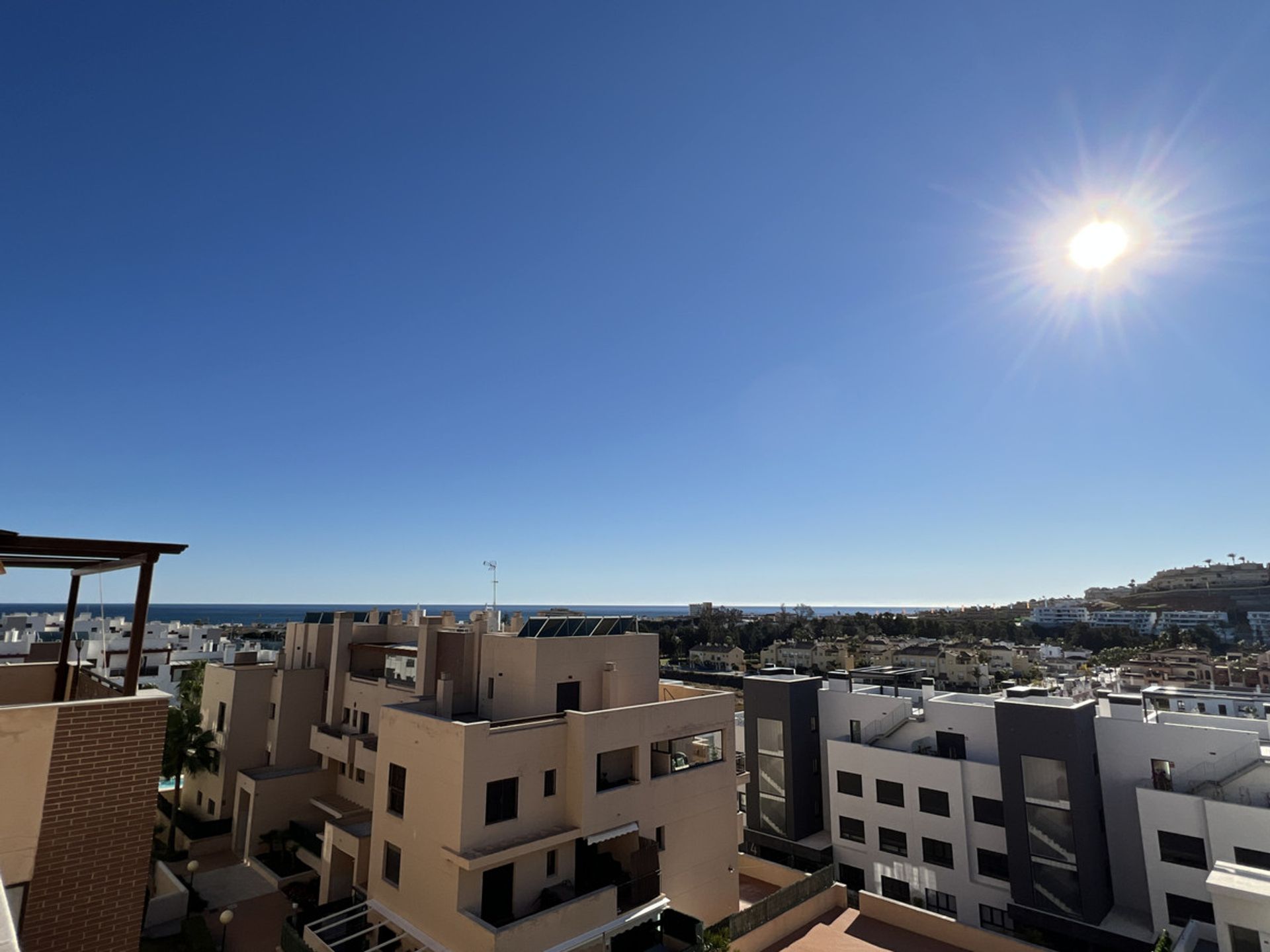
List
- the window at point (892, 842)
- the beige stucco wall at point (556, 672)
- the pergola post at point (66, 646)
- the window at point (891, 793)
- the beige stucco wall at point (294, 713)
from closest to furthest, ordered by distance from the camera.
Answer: the pergola post at point (66, 646) → the beige stucco wall at point (556, 672) → the window at point (892, 842) → the window at point (891, 793) → the beige stucco wall at point (294, 713)

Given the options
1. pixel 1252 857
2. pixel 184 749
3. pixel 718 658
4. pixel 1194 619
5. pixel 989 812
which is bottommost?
pixel 718 658

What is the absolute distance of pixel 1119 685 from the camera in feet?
153

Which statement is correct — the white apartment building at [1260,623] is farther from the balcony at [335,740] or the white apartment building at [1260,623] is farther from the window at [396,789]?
the window at [396,789]

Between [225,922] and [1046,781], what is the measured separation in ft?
99.9

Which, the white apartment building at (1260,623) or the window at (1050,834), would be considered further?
the white apartment building at (1260,623)

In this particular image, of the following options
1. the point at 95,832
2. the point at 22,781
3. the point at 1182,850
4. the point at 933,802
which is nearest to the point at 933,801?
the point at 933,802

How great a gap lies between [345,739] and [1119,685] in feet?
166

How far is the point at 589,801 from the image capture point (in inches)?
825

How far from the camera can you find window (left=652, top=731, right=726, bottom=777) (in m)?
25.1

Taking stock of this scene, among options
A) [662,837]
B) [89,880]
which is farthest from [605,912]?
[89,880]

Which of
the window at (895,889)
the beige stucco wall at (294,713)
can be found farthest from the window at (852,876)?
the beige stucco wall at (294,713)

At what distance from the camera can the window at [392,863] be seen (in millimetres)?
20977

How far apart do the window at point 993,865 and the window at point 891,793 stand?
3.66 m

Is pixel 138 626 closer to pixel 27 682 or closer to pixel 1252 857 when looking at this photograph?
pixel 27 682
